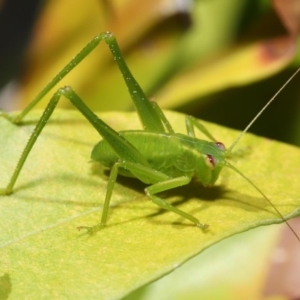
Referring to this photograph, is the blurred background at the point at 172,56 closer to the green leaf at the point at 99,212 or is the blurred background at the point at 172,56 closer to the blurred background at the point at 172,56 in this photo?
the blurred background at the point at 172,56

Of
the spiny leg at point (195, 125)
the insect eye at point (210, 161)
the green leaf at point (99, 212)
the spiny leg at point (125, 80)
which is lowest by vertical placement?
the green leaf at point (99, 212)

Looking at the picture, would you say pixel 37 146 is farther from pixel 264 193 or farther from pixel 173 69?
pixel 173 69

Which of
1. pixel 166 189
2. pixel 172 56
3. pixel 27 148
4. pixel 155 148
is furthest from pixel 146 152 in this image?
pixel 172 56

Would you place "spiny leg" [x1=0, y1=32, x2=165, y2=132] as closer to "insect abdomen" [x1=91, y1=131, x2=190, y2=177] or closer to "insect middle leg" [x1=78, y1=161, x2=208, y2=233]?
"insect abdomen" [x1=91, y1=131, x2=190, y2=177]

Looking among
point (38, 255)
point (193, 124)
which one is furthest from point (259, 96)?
point (38, 255)

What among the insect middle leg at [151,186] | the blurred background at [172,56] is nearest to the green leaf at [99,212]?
the insect middle leg at [151,186]

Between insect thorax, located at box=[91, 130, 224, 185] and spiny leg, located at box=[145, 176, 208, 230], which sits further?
insect thorax, located at box=[91, 130, 224, 185]

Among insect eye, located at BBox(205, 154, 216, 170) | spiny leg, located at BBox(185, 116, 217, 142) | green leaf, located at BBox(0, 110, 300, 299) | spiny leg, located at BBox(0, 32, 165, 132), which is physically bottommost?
green leaf, located at BBox(0, 110, 300, 299)

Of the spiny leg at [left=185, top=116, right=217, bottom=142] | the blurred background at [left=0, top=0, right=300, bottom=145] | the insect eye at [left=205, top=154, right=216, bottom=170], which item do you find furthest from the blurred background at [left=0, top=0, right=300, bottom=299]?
the insect eye at [left=205, top=154, right=216, bottom=170]
